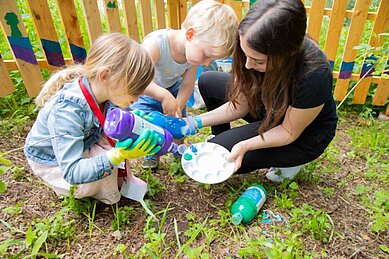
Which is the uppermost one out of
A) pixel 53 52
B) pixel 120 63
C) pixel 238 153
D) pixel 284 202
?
pixel 120 63

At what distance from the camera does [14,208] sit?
5.43 ft

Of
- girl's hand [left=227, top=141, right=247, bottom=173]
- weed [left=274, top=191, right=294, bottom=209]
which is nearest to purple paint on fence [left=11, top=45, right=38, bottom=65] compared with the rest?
girl's hand [left=227, top=141, right=247, bottom=173]

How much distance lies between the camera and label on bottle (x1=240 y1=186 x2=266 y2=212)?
1.73 meters

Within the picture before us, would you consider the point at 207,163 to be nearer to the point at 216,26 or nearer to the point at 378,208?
the point at 216,26

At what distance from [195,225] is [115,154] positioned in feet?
1.88

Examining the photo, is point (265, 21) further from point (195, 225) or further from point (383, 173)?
point (383, 173)

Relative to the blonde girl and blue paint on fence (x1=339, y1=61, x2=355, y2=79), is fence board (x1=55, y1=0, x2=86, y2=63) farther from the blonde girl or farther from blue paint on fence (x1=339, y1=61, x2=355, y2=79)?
blue paint on fence (x1=339, y1=61, x2=355, y2=79)

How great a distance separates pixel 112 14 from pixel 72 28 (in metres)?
0.33

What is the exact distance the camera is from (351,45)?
2816 mm

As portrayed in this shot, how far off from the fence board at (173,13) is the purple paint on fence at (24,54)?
124cm

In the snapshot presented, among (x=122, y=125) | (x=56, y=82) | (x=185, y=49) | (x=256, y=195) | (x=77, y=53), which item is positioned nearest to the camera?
(x=122, y=125)

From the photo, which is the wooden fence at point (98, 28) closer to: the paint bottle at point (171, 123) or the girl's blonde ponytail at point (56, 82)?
the girl's blonde ponytail at point (56, 82)

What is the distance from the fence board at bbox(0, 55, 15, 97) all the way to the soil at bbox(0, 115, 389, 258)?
44cm

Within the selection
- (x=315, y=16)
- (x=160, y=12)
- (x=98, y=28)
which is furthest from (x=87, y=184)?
(x=315, y=16)
